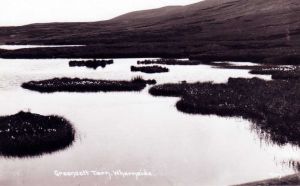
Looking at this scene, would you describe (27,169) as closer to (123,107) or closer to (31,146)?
(31,146)

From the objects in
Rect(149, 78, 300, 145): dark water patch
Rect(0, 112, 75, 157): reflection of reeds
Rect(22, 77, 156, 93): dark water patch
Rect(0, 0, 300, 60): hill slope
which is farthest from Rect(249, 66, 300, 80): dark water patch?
Rect(0, 112, 75, 157): reflection of reeds

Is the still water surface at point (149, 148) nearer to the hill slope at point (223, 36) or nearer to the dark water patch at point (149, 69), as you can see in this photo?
the dark water patch at point (149, 69)

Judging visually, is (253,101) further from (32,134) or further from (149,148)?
(32,134)

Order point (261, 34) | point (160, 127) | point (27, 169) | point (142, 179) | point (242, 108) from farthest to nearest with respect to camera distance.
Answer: point (261, 34)
point (242, 108)
point (160, 127)
point (27, 169)
point (142, 179)

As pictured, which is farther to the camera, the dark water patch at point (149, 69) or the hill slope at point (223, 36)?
the hill slope at point (223, 36)

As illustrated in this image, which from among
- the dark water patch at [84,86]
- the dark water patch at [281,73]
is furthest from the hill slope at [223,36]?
the dark water patch at [84,86]

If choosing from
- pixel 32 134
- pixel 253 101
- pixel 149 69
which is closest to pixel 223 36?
pixel 149 69

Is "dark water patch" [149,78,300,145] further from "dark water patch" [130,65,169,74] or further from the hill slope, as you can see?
the hill slope

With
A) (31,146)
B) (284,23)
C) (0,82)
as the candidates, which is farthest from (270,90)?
(284,23)
